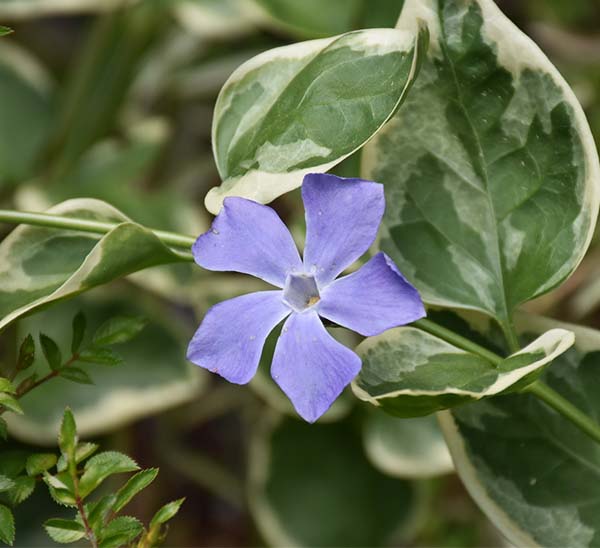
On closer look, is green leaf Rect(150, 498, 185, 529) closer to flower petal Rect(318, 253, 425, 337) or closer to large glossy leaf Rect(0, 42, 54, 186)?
flower petal Rect(318, 253, 425, 337)

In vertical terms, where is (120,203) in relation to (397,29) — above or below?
below

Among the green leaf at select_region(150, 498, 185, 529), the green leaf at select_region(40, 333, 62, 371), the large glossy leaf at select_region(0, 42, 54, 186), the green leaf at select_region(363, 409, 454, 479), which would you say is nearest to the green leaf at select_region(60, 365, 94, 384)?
the green leaf at select_region(40, 333, 62, 371)

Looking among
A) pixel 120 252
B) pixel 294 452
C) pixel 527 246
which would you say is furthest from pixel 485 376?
pixel 294 452

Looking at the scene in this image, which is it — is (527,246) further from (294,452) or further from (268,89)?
(294,452)

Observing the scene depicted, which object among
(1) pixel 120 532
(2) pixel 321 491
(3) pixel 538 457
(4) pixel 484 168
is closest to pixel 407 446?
(2) pixel 321 491

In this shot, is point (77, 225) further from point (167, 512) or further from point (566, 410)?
point (566, 410)
